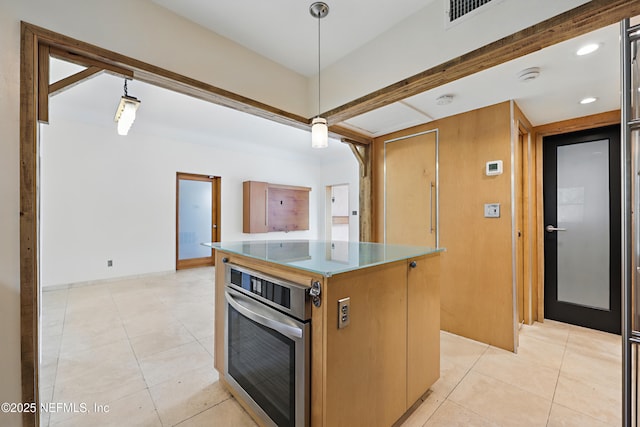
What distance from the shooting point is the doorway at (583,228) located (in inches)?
106

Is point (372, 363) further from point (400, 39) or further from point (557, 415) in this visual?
point (400, 39)

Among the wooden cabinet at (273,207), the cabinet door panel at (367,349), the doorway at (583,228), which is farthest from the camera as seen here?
the wooden cabinet at (273,207)

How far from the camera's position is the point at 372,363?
1.28 meters

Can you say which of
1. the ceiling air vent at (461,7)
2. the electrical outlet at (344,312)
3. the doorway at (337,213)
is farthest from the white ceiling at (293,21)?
the doorway at (337,213)

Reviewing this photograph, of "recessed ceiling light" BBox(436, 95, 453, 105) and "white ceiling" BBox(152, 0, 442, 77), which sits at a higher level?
"white ceiling" BBox(152, 0, 442, 77)

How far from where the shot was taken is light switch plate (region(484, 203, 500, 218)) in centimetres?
245

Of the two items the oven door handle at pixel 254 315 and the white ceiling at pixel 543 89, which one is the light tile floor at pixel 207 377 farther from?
the white ceiling at pixel 543 89

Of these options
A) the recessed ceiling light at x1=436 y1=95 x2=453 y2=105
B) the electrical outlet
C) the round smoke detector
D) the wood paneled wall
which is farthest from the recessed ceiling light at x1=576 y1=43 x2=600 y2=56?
the electrical outlet

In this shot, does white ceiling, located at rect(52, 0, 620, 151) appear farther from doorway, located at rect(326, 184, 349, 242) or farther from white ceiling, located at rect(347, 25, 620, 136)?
doorway, located at rect(326, 184, 349, 242)

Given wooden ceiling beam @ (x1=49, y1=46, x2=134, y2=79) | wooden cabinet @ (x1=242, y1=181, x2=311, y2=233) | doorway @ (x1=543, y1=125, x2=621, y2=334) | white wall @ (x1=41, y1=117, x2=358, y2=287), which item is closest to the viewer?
wooden ceiling beam @ (x1=49, y1=46, x2=134, y2=79)

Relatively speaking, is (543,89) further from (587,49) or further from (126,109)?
(126,109)

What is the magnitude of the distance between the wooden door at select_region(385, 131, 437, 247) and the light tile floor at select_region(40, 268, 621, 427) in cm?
113

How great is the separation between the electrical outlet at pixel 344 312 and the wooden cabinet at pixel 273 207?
506 centimetres

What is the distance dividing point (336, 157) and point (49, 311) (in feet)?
19.4
